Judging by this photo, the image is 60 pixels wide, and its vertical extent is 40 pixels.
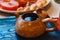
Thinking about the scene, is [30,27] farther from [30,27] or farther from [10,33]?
[10,33]

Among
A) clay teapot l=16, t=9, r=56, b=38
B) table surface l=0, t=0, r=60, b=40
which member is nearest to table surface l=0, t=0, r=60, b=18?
table surface l=0, t=0, r=60, b=40

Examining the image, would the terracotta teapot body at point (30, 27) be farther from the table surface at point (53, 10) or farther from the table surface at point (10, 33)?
the table surface at point (53, 10)

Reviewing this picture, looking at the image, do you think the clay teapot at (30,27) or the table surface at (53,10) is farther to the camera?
the table surface at (53,10)

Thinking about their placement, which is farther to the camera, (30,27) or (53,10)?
(53,10)

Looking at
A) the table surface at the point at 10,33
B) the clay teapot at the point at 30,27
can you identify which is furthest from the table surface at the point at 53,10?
the clay teapot at the point at 30,27

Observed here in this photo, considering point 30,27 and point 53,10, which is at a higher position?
point 53,10

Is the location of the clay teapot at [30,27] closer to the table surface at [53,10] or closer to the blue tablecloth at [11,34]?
the blue tablecloth at [11,34]

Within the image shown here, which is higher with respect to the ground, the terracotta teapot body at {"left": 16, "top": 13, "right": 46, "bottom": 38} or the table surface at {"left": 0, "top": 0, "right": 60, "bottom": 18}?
the table surface at {"left": 0, "top": 0, "right": 60, "bottom": 18}

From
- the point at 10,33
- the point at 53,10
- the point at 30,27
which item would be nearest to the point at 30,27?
the point at 30,27

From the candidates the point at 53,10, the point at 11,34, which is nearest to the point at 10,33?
the point at 11,34

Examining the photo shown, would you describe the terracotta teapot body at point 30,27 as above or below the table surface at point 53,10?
below

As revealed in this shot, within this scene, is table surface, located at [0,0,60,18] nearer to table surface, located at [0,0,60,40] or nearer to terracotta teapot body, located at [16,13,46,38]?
table surface, located at [0,0,60,40]

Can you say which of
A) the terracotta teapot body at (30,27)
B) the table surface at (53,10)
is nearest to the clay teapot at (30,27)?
the terracotta teapot body at (30,27)

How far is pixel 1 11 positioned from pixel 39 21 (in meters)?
0.29
